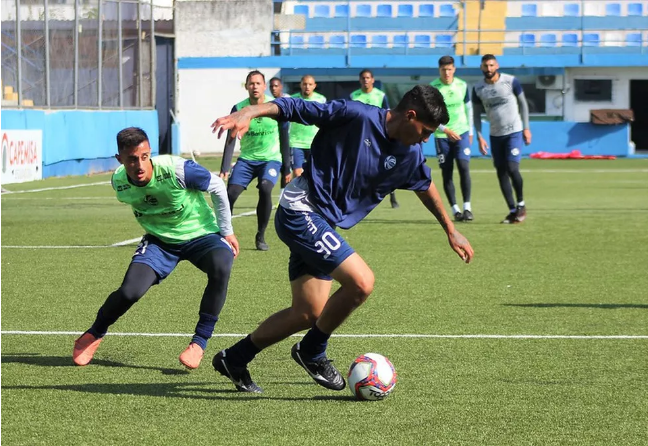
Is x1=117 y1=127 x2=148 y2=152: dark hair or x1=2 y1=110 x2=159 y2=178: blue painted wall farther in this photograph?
x1=2 y1=110 x2=159 y2=178: blue painted wall

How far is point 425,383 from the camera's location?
6188 mm

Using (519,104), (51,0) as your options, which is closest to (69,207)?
(519,104)

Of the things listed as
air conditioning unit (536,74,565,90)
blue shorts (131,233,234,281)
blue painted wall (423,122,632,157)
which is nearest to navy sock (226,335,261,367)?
blue shorts (131,233,234,281)

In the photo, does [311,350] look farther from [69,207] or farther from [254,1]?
[254,1]

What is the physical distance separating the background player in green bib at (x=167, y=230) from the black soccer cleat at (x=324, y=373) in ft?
2.90

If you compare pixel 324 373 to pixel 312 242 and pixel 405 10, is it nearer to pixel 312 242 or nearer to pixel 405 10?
pixel 312 242

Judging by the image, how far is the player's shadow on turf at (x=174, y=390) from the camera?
591 cm

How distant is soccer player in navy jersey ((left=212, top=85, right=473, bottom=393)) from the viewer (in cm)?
575

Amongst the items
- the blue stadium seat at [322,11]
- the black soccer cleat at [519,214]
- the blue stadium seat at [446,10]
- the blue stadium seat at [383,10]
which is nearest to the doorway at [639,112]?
the blue stadium seat at [446,10]

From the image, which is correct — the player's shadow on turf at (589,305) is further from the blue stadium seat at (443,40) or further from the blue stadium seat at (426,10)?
the blue stadium seat at (426,10)

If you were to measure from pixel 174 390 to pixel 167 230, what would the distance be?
1.30 meters

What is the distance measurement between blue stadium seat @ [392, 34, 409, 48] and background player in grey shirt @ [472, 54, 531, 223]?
25.3 m

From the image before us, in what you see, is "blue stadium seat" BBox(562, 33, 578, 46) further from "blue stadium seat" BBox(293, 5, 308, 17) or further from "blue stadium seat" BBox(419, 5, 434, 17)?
A: "blue stadium seat" BBox(293, 5, 308, 17)

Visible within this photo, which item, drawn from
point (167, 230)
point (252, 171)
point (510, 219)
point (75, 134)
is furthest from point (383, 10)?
point (167, 230)
